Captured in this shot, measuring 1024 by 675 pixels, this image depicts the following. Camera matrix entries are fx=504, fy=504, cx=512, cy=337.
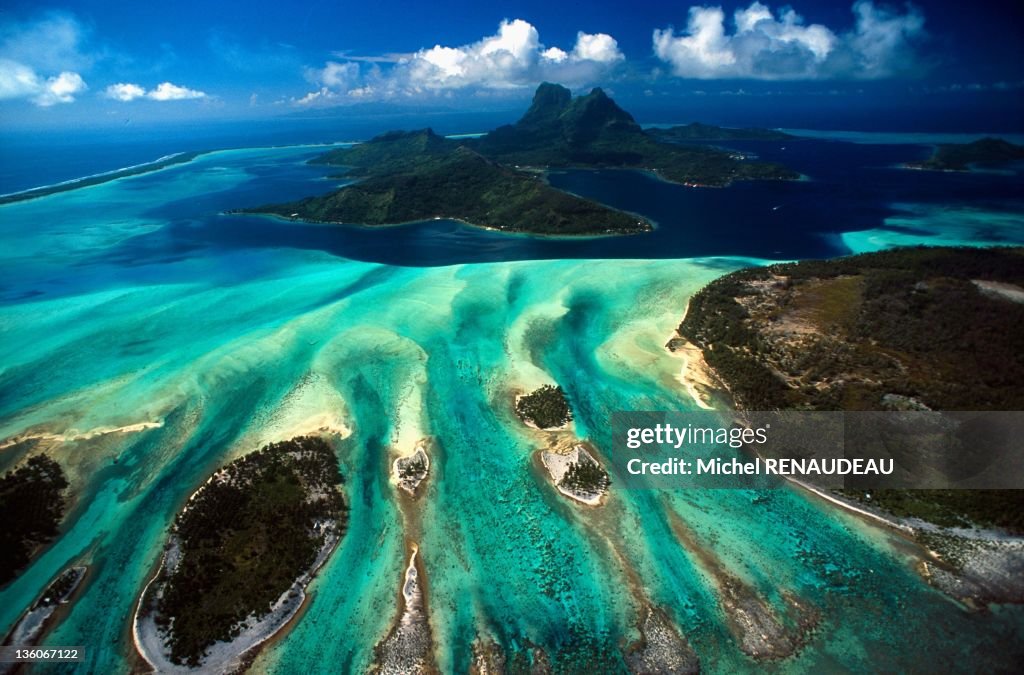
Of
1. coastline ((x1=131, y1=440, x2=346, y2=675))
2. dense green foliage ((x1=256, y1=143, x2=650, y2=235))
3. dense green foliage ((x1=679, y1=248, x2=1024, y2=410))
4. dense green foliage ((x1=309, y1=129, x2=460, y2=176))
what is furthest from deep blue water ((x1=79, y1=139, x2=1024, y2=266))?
coastline ((x1=131, y1=440, x2=346, y2=675))

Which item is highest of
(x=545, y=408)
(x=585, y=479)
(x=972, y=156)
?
(x=972, y=156)

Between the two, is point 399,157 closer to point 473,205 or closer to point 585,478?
point 473,205

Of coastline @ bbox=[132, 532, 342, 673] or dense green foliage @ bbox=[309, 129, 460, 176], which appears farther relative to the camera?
dense green foliage @ bbox=[309, 129, 460, 176]

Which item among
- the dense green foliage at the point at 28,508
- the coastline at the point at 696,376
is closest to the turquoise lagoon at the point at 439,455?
the dense green foliage at the point at 28,508

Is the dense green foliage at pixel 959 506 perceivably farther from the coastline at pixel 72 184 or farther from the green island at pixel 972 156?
the coastline at pixel 72 184

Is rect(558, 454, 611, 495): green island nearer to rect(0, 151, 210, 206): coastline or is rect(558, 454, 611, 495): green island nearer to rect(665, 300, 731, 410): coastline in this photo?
rect(665, 300, 731, 410): coastline

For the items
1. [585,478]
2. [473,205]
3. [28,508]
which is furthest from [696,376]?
[473,205]

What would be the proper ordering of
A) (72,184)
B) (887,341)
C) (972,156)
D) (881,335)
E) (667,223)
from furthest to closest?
(72,184)
(972,156)
(667,223)
(881,335)
(887,341)
